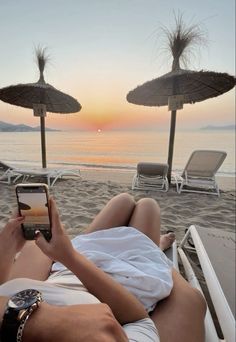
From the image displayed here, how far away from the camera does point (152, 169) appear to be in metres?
3.45

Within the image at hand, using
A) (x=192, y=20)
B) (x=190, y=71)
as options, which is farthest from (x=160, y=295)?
(x=190, y=71)

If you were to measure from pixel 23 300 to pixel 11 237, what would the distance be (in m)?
0.25

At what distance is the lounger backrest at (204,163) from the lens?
11.1 ft

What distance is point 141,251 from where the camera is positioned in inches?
31.6

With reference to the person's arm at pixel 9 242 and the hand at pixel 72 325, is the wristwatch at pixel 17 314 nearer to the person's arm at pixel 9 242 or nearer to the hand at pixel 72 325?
the hand at pixel 72 325

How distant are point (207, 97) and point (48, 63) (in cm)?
270

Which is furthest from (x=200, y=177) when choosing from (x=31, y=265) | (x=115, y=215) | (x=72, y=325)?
(x=72, y=325)

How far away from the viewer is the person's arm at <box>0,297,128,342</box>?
1.04ft

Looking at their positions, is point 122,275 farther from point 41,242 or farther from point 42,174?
point 42,174

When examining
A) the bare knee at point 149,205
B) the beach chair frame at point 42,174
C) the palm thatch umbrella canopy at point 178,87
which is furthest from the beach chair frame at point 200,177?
the bare knee at point 149,205

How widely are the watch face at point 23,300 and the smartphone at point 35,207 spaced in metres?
0.15

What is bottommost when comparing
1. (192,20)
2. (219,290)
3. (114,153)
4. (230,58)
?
(219,290)

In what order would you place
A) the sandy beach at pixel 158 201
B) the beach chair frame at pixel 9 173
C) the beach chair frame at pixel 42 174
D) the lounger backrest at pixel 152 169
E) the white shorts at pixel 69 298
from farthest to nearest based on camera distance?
the lounger backrest at pixel 152 169 < the beach chair frame at pixel 42 174 < the beach chair frame at pixel 9 173 < the sandy beach at pixel 158 201 < the white shorts at pixel 69 298

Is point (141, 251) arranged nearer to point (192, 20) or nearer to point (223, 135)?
point (192, 20)
